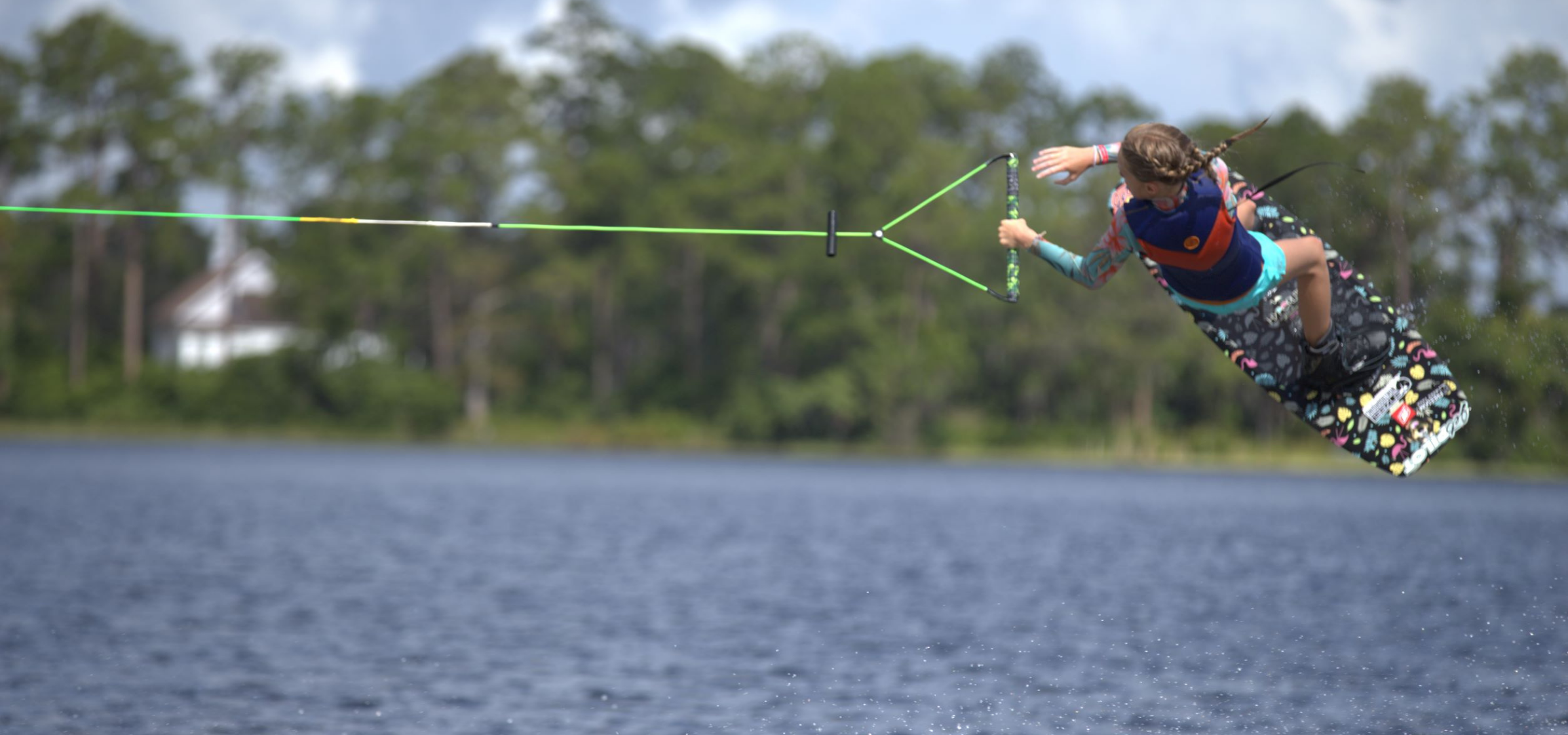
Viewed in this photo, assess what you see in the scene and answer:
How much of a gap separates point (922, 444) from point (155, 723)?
58262mm

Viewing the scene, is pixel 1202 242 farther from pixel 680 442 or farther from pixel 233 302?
pixel 233 302

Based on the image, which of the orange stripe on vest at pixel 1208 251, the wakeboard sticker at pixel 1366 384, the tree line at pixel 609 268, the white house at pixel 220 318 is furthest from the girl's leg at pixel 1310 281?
the white house at pixel 220 318

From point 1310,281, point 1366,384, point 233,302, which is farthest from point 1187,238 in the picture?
point 233,302

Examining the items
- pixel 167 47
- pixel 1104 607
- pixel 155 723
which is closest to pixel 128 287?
pixel 167 47

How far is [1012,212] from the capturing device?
853 cm

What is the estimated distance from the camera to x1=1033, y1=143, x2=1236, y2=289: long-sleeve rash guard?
7.81m

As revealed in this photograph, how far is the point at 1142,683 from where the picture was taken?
15.1m

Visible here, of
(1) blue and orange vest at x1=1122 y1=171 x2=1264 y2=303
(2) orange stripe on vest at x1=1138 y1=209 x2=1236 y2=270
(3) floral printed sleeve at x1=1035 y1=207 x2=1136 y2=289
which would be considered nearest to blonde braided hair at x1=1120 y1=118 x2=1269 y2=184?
(1) blue and orange vest at x1=1122 y1=171 x2=1264 y2=303

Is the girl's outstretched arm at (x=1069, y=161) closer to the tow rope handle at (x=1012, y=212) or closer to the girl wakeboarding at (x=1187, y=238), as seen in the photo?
the girl wakeboarding at (x=1187, y=238)

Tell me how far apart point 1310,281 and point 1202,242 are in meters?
1.10

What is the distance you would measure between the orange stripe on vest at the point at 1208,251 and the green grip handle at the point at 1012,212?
76 centimetres

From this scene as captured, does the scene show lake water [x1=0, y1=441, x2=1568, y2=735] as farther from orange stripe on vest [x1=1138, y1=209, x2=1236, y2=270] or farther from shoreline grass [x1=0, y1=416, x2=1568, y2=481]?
shoreline grass [x1=0, y1=416, x2=1568, y2=481]

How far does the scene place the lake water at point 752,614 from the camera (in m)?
13.3

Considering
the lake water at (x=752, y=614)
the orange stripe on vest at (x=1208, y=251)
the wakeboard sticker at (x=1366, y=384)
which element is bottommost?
the lake water at (x=752, y=614)
